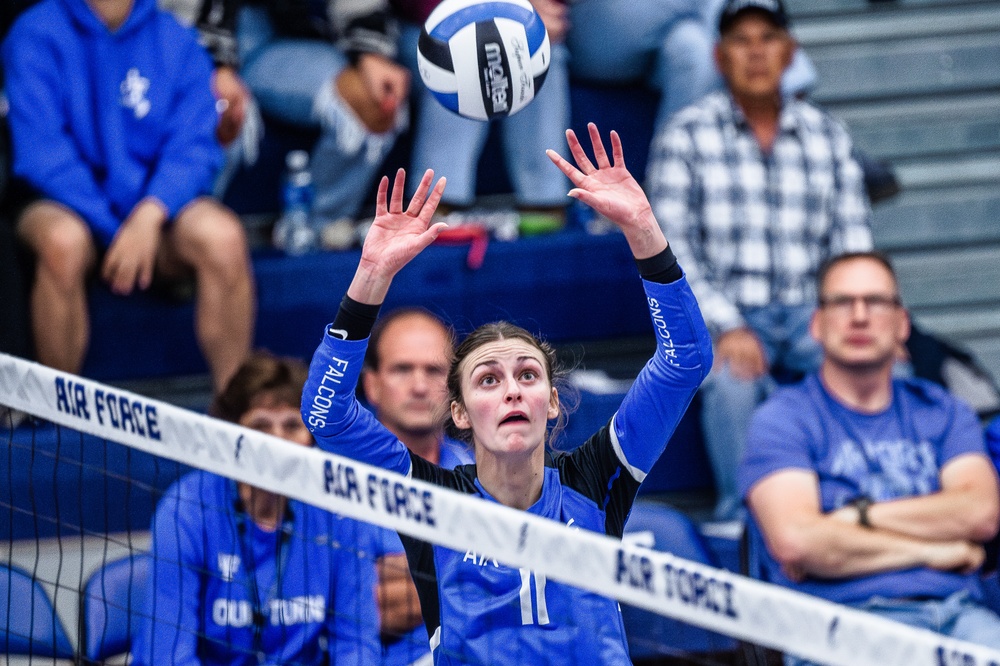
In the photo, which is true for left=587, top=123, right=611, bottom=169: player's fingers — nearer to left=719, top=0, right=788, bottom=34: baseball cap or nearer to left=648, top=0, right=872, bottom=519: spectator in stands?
left=648, top=0, right=872, bottom=519: spectator in stands

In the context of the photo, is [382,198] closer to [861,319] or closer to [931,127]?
[861,319]

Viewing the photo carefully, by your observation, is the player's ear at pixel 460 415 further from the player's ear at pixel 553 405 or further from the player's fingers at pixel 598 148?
the player's fingers at pixel 598 148

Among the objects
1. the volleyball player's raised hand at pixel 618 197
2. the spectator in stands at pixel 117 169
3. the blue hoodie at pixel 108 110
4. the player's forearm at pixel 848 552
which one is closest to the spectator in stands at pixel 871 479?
the player's forearm at pixel 848 552

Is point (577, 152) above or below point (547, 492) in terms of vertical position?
above

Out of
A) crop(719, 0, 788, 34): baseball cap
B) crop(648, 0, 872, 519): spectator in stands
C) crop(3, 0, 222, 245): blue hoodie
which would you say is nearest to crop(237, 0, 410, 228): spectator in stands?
crop(3, 0, 222, 245): blue hoodie

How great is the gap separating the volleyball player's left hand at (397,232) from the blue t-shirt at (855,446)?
1.94m

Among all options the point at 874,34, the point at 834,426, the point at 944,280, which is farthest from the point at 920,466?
the point at 874,34

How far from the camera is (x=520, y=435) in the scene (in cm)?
293

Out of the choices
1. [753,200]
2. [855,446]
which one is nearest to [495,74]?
[855,446]

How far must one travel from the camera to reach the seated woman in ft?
12.5

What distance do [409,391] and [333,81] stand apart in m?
2.15

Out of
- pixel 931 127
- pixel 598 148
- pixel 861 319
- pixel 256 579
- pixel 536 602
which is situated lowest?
pixel 536 602

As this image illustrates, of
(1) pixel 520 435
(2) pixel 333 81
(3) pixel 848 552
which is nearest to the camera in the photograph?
(1) pixel 520 435

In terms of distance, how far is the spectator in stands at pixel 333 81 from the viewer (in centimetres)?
593
